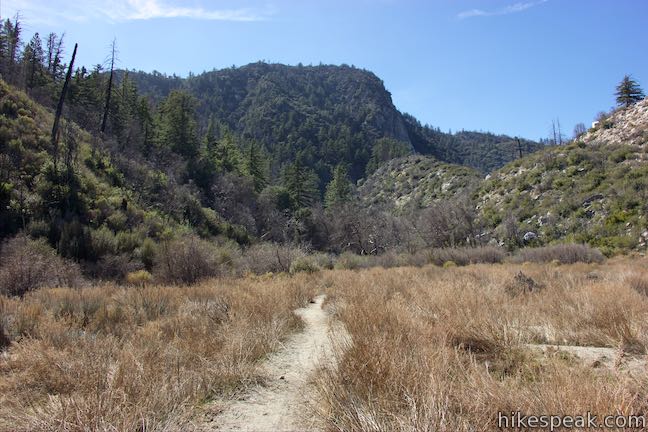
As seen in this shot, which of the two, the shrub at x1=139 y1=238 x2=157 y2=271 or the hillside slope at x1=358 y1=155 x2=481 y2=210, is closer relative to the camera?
the shrub at x1=139 y1=238 x2=157 y2=271

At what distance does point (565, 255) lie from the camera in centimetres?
2025

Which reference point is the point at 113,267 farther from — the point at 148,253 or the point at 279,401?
the point at 279,401

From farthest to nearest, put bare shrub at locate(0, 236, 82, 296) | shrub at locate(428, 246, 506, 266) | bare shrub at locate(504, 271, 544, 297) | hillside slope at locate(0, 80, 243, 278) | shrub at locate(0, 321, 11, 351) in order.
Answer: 1. shrub at locate(428, 246, 506, 266)
2. hillside slope at locate(0, 80, 243, 278)
3. bare shrub at locate(0, 236, 82, 296)
4. bare shrub at locate(504, 271, 544, 297)
5. shrub at locate(0, 321, 11, 351)

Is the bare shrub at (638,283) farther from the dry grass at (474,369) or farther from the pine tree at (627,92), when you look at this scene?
the pine tree at (627,92)

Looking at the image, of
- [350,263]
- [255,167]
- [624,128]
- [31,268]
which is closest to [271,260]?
[350,263]

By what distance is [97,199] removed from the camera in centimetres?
2267

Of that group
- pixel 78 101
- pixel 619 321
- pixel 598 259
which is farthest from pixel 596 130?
pixel 78 101

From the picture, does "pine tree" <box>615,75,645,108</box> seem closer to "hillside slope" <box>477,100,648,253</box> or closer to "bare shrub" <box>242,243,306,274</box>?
"hillside slope" <box>477,100,648,253</box>

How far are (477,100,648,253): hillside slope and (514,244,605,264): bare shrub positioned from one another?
269 cm

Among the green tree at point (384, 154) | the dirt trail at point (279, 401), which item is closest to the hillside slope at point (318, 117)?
the green tree at point (384, 154)

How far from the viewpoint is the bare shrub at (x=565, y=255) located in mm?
19531

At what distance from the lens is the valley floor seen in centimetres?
300

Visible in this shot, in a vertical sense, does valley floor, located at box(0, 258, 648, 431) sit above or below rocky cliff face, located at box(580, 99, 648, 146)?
below

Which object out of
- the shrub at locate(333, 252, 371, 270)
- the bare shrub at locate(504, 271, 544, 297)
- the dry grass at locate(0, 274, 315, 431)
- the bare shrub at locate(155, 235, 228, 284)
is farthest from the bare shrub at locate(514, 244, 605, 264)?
the dry grass at locate(0, 274, 315, 431)
